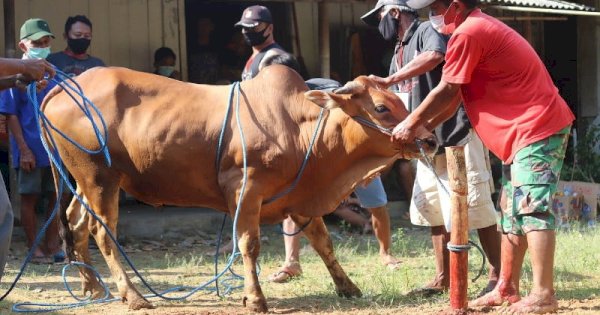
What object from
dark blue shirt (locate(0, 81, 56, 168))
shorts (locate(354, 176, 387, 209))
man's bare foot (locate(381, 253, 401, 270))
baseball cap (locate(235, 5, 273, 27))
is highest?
baseball cap (locate(235, 5, 273, 27))

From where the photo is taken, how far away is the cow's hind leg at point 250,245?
660 cm

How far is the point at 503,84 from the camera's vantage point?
5.92m

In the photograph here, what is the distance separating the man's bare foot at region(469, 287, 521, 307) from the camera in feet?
20.7

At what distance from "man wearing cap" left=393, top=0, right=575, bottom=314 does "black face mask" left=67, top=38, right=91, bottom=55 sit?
4.60 m

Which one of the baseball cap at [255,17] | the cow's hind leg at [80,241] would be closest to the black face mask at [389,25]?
the baseball cap at [255,17]

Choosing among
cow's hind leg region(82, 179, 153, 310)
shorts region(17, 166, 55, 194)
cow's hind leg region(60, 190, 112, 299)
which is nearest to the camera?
cow's hind leg region(82, 179, 153, 310)

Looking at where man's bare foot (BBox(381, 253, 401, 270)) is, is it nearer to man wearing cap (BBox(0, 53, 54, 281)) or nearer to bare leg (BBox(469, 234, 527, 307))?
bare leg (BBox(469, 234, 527, 307))

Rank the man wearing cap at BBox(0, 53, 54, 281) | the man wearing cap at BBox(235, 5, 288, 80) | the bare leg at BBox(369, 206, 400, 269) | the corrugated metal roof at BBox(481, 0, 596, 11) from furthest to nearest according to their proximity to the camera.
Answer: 1. the corrugated metal roof at BBox(481, 0, 596, 11)
2. the bare leg at BBox(369, 206, 400, 269)
3. the man wearing cap at BBox(235, 5, 288, 80)
4. the man wearing cap at BBox(0, 53, 54, 281)

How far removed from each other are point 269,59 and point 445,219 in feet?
6.10

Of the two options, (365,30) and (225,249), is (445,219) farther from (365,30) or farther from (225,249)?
(365,30)

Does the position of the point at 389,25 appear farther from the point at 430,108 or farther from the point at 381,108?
the point at 430,108

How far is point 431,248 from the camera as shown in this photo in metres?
9.97

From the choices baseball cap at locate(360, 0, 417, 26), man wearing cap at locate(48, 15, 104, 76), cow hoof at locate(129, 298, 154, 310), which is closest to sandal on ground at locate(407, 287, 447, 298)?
cow hoof at locate(129, 298, 154, 310)

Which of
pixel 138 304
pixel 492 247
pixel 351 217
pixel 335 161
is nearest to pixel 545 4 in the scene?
pixel 351 217
